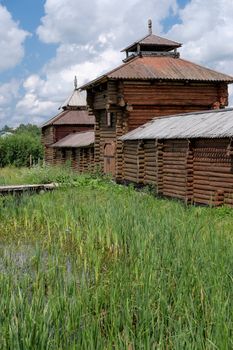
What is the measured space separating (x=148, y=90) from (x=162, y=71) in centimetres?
120

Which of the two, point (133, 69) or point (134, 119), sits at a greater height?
point (133, 69)

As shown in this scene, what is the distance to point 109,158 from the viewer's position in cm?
2525

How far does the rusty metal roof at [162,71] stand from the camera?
73.8 ft

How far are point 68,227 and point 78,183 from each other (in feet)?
39.8

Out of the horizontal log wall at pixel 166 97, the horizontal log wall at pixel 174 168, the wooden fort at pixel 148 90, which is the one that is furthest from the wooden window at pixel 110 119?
the horizontal log wall at pixel 174 168

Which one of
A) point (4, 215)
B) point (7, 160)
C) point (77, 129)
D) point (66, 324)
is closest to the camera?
point (66, 324)

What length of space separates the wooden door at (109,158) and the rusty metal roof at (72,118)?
519 inches

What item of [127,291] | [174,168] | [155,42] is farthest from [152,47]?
[127,291]

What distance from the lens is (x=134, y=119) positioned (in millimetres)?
23000

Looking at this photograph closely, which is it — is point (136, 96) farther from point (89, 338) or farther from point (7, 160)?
point (7, 160)

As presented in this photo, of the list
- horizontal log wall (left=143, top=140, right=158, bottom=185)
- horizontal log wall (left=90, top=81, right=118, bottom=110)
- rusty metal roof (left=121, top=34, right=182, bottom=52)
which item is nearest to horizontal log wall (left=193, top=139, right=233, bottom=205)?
horizontal log wall (left=143, top=140, right=158, bottom=185)

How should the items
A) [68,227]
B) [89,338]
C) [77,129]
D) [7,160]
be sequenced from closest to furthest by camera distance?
[89,338] → [68,227] → [77,129] → [7,160]

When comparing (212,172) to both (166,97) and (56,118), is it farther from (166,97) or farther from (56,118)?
(56,118)

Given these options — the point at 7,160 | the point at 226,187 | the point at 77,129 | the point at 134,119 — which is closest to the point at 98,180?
the point at 134,119
